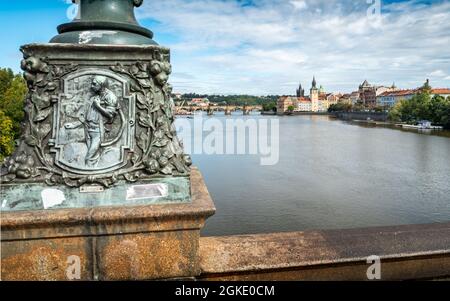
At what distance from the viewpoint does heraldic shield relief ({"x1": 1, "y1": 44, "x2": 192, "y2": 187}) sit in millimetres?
2121

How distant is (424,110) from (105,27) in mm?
67428

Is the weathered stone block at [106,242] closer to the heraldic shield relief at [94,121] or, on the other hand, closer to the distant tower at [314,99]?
the heraldic shield relief at [94,121]

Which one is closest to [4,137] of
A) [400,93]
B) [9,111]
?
[9,111]

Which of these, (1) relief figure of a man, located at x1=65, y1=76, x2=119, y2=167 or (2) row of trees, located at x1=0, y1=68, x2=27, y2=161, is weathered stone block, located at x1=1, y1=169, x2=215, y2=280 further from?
(2) row of trees, located at x1=0, y1=68, x2=27, y2=161

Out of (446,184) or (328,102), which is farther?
(328,102)

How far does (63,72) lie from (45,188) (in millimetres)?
697

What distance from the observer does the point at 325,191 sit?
15711 mm

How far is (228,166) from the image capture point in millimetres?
21297

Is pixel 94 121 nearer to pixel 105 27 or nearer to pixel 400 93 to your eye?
pixel 105 27

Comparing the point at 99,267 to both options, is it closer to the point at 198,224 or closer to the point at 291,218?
the point at 198,224

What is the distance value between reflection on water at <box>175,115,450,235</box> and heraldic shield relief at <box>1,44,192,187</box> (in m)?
8.56

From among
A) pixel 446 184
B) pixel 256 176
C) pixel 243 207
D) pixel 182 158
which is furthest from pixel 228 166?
pixel 182 158

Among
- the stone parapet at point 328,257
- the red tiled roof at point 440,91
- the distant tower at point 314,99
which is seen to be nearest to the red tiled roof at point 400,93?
the red tiled roof at point 440,91
